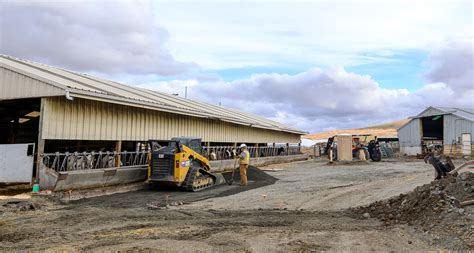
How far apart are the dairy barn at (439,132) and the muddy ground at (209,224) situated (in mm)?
28683

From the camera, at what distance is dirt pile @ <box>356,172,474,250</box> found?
7414 millimetres

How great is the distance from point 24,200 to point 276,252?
27.3 ft

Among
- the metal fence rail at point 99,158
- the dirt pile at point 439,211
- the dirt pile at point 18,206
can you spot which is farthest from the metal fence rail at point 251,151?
the dirt pile at point 439,211

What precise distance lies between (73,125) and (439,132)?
151ft

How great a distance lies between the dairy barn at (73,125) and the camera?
44.6ft

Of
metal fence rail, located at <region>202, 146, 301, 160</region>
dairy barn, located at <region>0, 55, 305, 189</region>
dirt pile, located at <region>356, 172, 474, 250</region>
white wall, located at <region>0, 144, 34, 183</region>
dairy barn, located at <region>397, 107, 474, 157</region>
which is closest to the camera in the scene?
dirt pile, located at <region>356, 172, 474, 250</region>

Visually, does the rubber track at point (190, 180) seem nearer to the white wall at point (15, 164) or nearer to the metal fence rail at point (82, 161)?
the metal fence rail at point (82, 161)

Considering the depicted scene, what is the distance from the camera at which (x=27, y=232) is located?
8.24 m

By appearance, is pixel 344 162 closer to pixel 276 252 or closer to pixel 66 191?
pixel 66 191

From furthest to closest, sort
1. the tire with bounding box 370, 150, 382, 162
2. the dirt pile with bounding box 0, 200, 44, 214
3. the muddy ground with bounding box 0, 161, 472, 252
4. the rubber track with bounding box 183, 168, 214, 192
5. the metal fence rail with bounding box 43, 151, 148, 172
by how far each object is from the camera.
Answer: the tire with bounding box 370, 150, 382, 162 → the rubber track with bounding box 183, 168, 214, 192 → the metal fence rail with bounding box 43, 151, 148, 172 → the dirt pile with bounding box 0, 200, 44, 214 → the muddy ground with bounding box 0, 161, 472, 252

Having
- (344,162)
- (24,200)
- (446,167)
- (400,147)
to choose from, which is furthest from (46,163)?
(400,147)

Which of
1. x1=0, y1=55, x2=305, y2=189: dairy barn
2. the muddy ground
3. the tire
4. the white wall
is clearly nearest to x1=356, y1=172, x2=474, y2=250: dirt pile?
the muddy ground

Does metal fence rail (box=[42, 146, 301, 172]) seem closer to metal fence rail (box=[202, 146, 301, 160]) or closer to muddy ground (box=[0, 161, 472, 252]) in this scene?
metal fence rail (box=[202, 146, 301, 160])

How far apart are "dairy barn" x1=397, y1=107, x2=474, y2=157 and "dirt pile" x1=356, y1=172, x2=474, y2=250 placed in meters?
32.9
